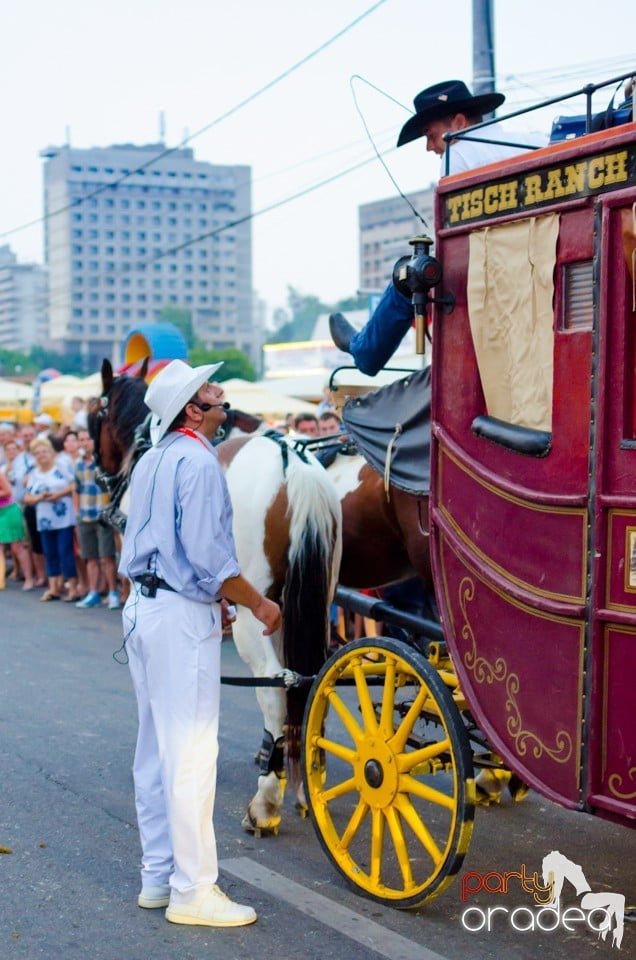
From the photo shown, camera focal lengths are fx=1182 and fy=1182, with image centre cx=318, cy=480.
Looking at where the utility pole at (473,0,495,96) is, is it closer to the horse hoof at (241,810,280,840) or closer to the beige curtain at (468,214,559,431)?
the beige curtain at (468,214,559,431)

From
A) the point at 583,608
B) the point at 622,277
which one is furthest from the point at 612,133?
the point at 583,608

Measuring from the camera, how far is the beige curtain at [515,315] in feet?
12.2

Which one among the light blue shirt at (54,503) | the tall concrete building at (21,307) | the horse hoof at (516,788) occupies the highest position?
the tall concrete building at (21,307)

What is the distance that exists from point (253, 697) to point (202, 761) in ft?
13.0

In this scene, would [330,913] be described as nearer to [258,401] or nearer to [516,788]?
[516,788]

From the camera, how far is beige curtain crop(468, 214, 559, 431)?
3730mm

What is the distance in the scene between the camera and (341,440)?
6.43 meters

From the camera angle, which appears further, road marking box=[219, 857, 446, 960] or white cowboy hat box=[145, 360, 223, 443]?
white cowboy hat box=[145, 360, 223, 443]

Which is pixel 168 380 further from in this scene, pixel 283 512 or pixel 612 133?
pixel 612 133

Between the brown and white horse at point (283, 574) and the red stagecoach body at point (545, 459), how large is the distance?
1.20 metres

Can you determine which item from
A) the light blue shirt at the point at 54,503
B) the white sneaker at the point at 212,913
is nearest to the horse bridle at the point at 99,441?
the white sneaker at the point at 212,913

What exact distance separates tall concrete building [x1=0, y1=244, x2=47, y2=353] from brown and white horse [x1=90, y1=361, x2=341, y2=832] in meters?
191

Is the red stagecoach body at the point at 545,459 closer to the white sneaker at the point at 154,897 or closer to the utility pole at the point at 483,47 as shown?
the white sneaker at the point at 154,897

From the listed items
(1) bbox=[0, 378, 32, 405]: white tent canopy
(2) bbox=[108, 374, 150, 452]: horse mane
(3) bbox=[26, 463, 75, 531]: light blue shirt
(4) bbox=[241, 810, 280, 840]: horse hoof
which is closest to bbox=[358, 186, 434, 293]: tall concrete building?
(1) bbox=[0, 378, 32, 405]: white tent canopy
